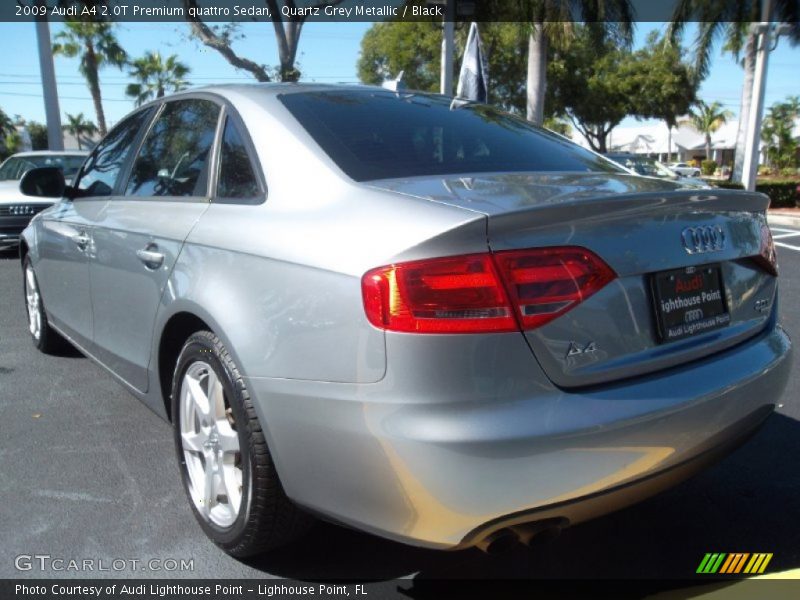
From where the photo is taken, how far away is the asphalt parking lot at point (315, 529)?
241cm

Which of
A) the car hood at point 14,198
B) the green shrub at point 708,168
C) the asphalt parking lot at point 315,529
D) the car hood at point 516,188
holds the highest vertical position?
the car hood at point 516,188

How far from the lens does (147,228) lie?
2.80 metres

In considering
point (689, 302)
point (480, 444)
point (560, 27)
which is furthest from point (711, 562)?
point (560, 27)

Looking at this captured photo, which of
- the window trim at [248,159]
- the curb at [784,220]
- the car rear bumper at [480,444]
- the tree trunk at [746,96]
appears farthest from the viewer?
the tree trunk at [746,96]

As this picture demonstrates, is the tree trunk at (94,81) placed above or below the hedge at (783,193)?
above

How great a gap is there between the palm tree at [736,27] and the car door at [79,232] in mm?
23314

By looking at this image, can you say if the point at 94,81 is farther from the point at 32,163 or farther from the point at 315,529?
the point at 315,529

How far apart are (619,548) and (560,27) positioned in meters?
17.7

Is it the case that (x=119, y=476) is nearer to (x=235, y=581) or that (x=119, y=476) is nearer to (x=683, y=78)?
(x=235, y=581)

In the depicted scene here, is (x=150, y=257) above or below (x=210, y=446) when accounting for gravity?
above

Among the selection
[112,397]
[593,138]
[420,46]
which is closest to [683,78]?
[593,138]

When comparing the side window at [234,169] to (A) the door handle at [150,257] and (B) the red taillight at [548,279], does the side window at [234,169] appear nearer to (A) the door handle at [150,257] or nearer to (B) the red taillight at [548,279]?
(A) the door handle at [150,257]

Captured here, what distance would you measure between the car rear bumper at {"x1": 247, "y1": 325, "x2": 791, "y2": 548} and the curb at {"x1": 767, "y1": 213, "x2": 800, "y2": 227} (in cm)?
1604

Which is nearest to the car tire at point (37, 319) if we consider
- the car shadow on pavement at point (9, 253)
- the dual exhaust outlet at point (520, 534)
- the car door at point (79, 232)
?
Answer: the car door at point (79, 232)
